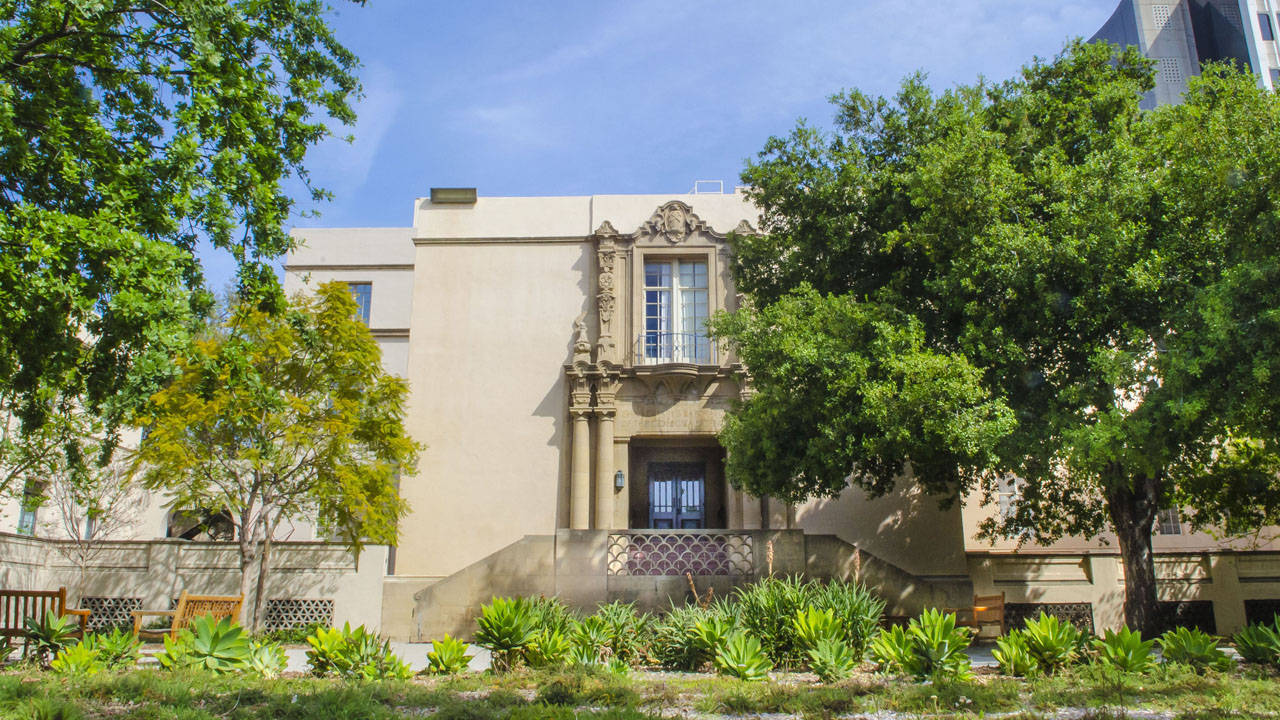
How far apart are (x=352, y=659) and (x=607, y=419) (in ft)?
39.8

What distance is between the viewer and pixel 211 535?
27.5m

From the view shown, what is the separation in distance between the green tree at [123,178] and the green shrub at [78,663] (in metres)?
2.50

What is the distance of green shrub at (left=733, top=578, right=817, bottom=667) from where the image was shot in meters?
10.7

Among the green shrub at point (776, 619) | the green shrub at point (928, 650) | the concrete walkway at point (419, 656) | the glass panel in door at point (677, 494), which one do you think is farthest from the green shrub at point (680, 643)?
the glass panel in door at point (677, 494)

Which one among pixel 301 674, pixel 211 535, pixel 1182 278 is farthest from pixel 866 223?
pixel 211 535

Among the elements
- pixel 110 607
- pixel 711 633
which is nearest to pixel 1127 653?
pixel 711 633

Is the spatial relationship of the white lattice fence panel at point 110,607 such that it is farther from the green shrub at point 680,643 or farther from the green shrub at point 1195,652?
the green shrub at point 1195,652

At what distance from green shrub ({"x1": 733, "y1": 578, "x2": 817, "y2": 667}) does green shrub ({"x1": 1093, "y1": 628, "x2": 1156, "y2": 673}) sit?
3.17m

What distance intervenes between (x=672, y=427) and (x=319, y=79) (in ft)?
38.0

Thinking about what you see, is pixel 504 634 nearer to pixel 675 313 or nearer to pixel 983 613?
pixel 983 613

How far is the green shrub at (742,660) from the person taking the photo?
29.9 ft

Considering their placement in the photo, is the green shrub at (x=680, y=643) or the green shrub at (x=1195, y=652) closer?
the green shrub at (x=1195, y=652)

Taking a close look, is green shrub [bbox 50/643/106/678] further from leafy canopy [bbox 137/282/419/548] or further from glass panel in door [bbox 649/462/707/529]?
glass panel in door [bbox 649/462/707/529]

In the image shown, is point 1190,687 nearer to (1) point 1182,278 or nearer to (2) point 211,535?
(1) point 1182,278
